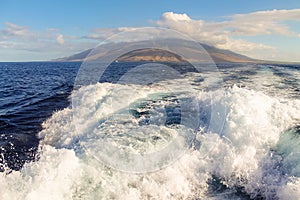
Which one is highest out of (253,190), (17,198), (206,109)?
(206,109)

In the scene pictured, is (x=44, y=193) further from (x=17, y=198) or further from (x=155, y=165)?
(x=155, y=165)

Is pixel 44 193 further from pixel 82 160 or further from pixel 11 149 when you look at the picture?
pixel 11 149

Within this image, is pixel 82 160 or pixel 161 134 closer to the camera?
pixel 82 160

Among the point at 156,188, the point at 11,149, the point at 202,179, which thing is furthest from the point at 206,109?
the point at 11,149

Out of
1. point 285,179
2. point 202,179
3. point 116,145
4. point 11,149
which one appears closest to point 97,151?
point 116,145

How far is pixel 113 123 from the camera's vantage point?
1316cm

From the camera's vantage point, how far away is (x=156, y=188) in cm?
786

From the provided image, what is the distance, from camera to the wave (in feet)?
24.2

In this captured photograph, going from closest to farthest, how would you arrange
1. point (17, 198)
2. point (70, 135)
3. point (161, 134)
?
1. point (17, 198)
2. point (161, 134)
3. point (70, 135)

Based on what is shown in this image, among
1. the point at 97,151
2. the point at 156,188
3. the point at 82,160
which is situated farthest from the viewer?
the point at 97,151

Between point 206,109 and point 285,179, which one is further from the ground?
point 206,109

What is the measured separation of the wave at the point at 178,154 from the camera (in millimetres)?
7383

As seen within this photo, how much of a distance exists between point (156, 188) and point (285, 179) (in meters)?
3.80

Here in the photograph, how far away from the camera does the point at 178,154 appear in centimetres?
974
